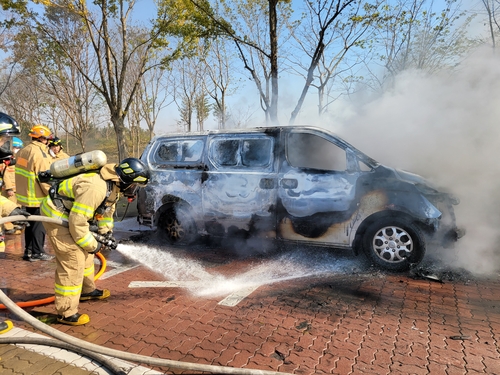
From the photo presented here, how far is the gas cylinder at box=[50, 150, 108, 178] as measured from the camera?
120 inches

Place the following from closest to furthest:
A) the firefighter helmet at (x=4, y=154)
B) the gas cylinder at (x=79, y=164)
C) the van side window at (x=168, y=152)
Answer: the gas cylinder at (x=79, y=164)
the firefighter helmet at (x=4, y=154)
the van side window at (x=168, y=152)

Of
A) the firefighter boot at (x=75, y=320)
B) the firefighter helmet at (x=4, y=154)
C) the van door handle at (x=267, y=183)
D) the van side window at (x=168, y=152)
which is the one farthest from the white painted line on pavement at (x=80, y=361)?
the van side window at (x=168, y=152)

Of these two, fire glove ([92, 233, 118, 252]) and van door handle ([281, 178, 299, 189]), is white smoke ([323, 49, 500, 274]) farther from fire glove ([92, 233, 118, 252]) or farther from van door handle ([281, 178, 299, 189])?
fire glove ([92, 233, 118, 252])

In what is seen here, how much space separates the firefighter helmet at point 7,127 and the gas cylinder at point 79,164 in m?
0.89

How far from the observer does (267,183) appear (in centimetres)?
482

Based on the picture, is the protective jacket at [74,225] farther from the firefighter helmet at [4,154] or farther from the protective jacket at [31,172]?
the protective jacket at [31,172]

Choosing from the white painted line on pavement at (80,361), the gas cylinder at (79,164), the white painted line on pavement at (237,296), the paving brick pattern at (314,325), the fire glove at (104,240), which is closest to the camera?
the white painted line on pavement at (80,361)

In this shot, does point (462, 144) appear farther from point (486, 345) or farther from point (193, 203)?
point (193, 203)

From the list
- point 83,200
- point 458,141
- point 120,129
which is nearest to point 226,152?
point 83,200

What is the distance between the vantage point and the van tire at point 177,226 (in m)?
5.55

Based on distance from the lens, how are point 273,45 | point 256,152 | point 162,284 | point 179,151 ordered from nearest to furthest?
point 162,284, point 256,152, point 179,151, point 273,45

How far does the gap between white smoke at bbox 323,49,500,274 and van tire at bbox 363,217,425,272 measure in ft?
3.23

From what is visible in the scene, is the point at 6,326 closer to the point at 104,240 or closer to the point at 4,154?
the point at 104,240

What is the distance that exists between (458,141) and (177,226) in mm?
5307
